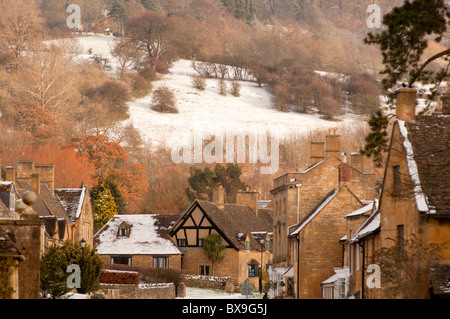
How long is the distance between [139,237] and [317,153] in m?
26.0

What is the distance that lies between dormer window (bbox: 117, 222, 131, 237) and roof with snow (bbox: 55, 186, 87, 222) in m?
7.36

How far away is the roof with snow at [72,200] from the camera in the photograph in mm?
68438

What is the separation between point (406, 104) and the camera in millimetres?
31641

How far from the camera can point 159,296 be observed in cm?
5753

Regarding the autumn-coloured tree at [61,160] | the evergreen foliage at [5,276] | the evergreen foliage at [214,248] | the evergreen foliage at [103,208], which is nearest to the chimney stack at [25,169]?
the evergreen foliage at [214,248]

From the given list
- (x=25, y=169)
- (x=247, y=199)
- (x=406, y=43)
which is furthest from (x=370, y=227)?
(x=247, y=199)

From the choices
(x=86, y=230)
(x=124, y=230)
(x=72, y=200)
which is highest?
(x=72, y=200)

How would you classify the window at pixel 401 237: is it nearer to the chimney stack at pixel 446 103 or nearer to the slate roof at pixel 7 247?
the chimney stack at pixel 446 103

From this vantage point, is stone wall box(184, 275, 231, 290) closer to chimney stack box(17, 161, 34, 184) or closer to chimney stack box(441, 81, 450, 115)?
chimney stack box(17, 161, 34, 184)

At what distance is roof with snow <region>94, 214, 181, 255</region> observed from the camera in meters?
75.9

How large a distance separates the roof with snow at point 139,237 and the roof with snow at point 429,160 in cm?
4609

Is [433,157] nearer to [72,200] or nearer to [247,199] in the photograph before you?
[72,200]
